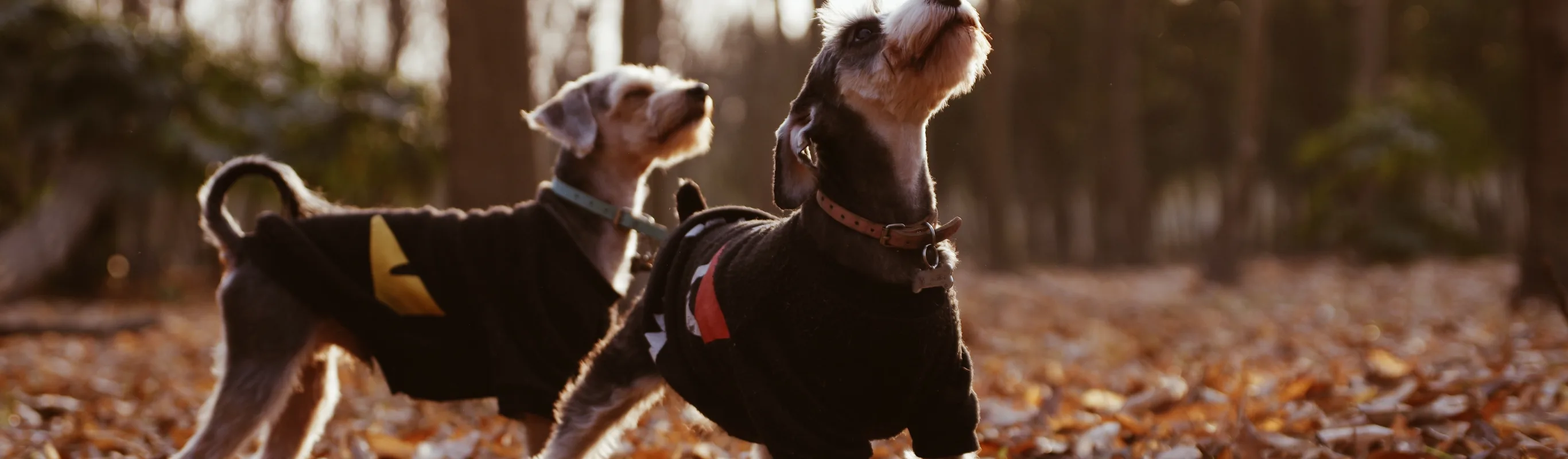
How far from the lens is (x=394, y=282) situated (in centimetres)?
444

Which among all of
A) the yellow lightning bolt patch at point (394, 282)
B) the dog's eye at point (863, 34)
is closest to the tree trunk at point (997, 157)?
the yellow lightning bolt patch at point (394, 282)

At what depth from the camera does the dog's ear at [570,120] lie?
507 cm

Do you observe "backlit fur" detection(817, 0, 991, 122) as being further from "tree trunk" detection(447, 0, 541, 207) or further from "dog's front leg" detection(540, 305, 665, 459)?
"tree trunk" detection(447, 0, 541, 207)

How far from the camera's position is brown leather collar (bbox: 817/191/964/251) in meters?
3.04

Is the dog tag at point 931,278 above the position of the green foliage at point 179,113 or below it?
above

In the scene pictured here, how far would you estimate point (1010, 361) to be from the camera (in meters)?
8.86

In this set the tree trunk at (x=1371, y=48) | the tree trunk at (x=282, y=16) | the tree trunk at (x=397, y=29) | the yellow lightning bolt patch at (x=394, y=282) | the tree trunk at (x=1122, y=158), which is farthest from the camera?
the tree trunk at (x=282, y=16)

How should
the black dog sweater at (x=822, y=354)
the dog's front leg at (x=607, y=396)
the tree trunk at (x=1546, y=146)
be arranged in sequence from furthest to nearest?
the tree trunk at (x=1546, y=146) < the dog's front leg at (x=607, y=396) < the black dog sweater at (x=822, y=354)

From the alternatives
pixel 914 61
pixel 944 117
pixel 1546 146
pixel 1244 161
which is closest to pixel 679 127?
pixel 914 61

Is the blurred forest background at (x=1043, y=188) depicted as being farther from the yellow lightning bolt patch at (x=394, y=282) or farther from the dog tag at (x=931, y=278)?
the dog tag at (x=931, y=278)

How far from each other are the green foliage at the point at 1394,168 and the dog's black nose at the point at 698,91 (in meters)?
19.1

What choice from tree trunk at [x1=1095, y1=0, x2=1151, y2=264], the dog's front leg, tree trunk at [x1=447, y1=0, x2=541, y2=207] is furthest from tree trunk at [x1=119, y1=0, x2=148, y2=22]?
the dog's front leg

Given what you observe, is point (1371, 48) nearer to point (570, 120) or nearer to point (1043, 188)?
point (1043, 188)

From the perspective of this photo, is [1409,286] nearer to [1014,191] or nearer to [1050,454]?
[1050,454]
